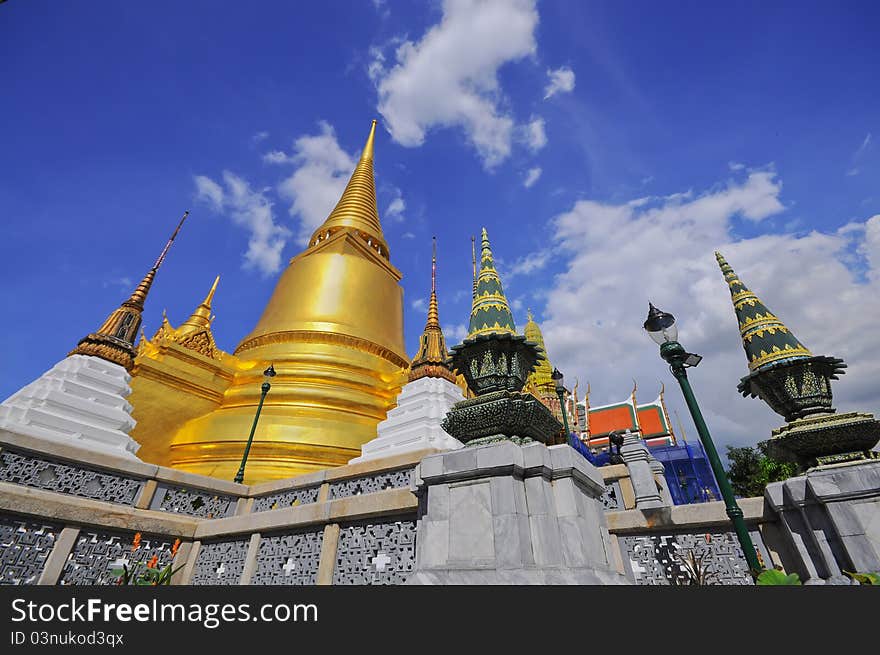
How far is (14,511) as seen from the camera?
5.52 meters

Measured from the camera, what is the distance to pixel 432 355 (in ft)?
43.8

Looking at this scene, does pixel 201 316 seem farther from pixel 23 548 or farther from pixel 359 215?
pixel 23 548

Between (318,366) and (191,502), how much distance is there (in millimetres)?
7406

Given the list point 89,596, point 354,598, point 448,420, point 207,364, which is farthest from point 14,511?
point 207,364

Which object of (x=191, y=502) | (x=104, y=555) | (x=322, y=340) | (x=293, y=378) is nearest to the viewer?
(x=104, y=555)

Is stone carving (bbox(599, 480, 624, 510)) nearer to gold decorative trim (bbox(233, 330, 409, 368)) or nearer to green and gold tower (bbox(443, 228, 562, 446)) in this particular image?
green and gold tower (bbox(443, 228, 562, 446))

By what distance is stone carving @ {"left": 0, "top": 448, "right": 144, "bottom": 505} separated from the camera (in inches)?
260

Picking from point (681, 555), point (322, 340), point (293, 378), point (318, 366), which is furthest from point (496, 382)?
point (322, 340)

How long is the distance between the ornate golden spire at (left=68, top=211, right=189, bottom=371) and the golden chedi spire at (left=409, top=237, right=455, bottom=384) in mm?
7817

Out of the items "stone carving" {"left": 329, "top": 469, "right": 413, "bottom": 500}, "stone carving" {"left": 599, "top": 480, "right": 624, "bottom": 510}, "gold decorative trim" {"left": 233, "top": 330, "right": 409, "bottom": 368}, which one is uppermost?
"gold decorative trim" {"left": 233, "top": 330, "right": 409, "bottom": 368}

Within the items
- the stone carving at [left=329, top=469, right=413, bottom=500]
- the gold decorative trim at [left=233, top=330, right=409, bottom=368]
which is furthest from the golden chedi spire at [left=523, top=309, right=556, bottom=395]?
the stone carving at [left=329, top=469, right=413, bottom=500]

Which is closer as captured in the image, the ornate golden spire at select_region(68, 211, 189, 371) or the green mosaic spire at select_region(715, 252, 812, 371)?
the green mosaic spire at select_region(715, 252, 812, 371)

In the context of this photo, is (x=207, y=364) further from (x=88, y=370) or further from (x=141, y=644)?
(x=141, y=644)

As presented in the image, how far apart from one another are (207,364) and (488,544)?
1379 cm
